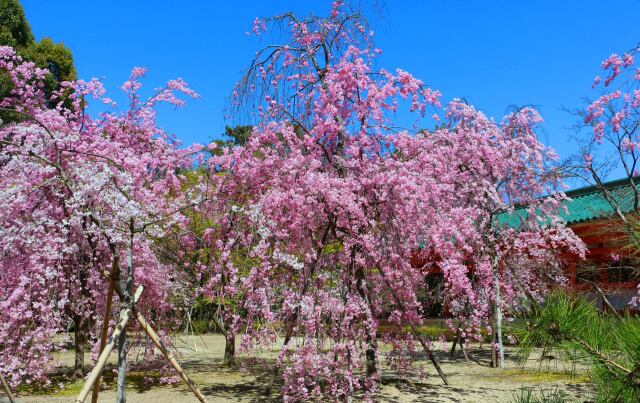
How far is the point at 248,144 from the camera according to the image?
9648mm

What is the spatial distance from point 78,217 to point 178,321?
19.7 ft

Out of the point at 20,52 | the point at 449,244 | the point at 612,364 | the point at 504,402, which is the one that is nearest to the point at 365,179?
the point at 449,244

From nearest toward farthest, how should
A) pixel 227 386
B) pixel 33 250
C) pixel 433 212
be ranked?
pixel 33 250 < pixel 433 212 < pixel 227 386

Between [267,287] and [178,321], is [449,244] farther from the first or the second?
[178,321]

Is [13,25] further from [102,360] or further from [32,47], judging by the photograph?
[102,360]

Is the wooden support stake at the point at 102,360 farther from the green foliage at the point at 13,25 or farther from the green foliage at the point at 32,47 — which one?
the green foliage at the point at 13,25

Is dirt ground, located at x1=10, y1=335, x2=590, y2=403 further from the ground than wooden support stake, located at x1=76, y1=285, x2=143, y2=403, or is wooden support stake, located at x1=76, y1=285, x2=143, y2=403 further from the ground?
wooden support stake, located at x1=76, y1=285, x2=143, y2=403

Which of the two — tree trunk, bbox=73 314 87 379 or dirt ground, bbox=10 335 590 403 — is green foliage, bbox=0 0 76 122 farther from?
dirt ground, bbox=10 335 590 403

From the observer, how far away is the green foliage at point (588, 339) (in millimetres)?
2189

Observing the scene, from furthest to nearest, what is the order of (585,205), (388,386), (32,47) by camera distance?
(32,47) → (585,205) → (388,386)

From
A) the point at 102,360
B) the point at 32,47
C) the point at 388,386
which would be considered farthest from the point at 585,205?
the point at 32,47

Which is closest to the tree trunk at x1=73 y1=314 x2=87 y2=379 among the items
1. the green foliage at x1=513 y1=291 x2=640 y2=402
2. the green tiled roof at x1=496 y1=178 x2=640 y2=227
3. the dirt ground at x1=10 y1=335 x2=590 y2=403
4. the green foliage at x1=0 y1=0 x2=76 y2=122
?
the dirt ground at x1=10 y1=335 x2=590 y2=403

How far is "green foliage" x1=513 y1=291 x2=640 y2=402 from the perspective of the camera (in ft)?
7.18

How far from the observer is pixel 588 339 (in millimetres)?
2236
